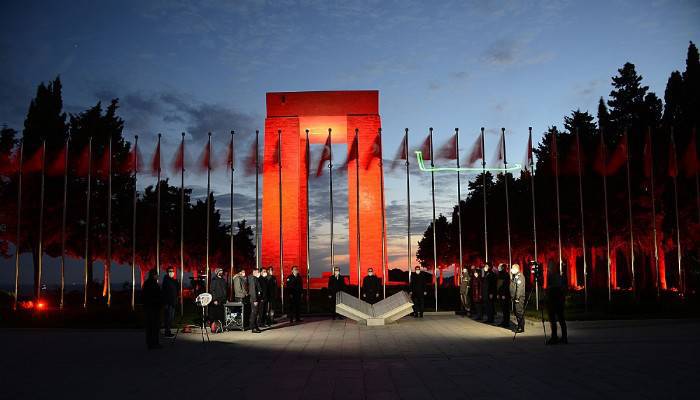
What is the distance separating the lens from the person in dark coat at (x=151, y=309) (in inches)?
572

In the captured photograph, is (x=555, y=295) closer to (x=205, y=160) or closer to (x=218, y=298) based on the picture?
(x=218, y=298)

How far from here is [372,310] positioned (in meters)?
→ 21.4

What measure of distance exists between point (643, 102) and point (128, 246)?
42.5 m

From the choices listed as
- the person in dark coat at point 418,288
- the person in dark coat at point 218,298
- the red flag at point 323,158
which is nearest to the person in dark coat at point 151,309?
the person in dark coat at point 218,298

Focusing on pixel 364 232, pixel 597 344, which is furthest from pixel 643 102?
pixel 597 344

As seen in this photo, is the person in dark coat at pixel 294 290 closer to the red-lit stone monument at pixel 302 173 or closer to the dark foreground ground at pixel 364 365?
the dark foreground ground at pixel 364 365

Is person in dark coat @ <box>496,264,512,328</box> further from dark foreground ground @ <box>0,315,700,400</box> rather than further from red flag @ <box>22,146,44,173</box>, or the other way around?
red flag @ <box>22,146,44,173</box>

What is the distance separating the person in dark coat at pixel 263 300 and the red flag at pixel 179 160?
24.4 ft

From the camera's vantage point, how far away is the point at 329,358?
1242 centimetres

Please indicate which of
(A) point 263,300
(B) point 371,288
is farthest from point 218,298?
(B) point 371,288

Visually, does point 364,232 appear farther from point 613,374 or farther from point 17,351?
point 613,374

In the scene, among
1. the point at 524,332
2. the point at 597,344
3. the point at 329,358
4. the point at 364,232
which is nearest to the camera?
the point at 329,358

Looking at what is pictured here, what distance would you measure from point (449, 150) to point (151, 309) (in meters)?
15.1

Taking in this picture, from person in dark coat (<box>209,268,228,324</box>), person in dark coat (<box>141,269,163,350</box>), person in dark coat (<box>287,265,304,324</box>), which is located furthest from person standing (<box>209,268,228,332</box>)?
person in dark coat (<box>287,265,304,324</box>)
